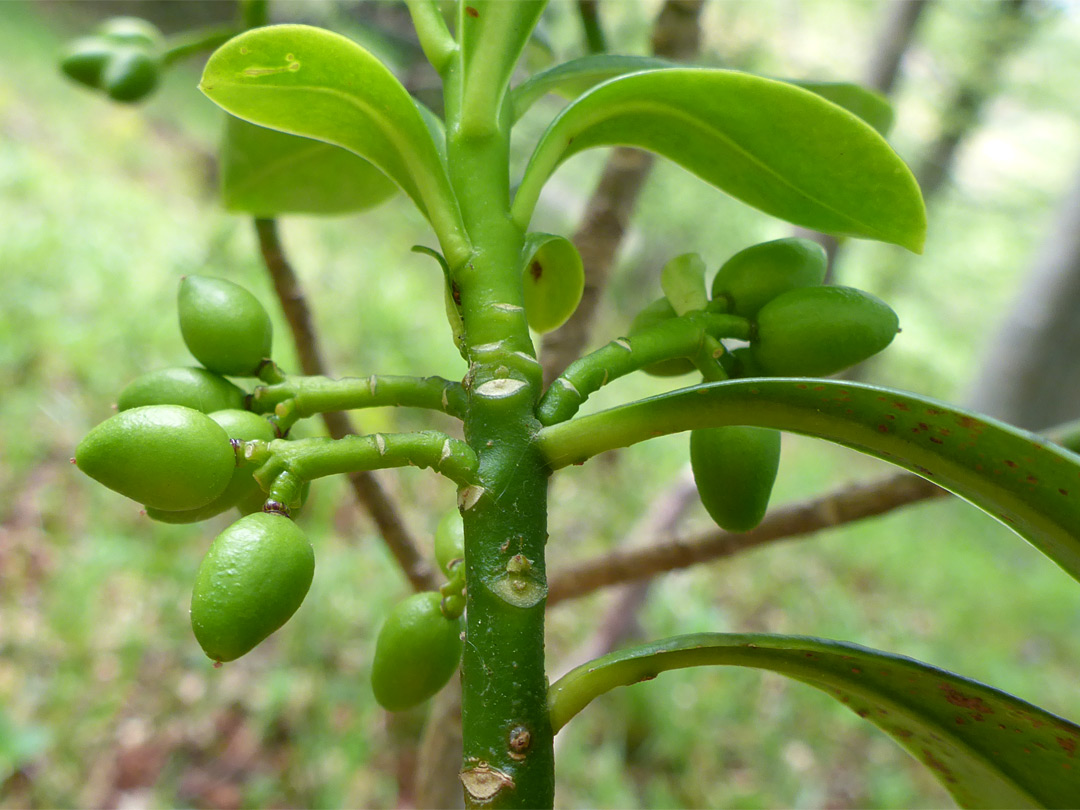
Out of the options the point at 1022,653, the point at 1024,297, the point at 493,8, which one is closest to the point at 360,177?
the point at 493,8

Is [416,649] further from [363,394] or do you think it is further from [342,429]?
[342,429]

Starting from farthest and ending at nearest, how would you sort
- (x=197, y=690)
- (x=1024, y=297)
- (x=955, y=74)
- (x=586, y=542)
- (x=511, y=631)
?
1. (x=955, y=74)
2. (x=1024, y=297)
3. (x=586, y=542)
4. (x=197, y=690)
5. (x=511, y=631)

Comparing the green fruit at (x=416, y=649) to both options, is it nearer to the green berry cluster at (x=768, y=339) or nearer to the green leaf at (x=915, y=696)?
the green leaf at (x=915, y=696)

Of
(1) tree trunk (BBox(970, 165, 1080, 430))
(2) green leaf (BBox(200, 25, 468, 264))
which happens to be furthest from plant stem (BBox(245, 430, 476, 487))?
(1) tree trunk (BBox(970, 165, 1080, 430))

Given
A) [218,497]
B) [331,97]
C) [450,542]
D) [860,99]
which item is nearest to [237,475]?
[218,497]

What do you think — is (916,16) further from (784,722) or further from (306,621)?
(306,621)

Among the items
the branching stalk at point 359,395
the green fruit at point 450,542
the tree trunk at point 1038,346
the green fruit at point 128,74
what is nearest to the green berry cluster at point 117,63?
the green fruit at point 128,74
